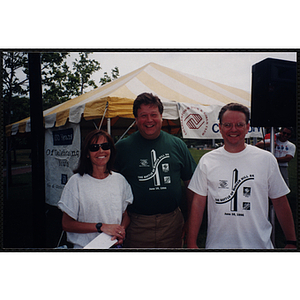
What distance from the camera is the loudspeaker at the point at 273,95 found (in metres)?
2.36

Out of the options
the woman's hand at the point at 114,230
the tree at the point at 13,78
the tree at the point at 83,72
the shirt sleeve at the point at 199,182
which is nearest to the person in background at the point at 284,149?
the shirt sleeve at the point at 199,182

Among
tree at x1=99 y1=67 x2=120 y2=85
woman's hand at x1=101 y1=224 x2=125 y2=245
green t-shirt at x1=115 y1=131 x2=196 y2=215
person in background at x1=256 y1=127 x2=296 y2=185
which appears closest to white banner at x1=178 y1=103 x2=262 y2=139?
person in background at x1=256 y1=127 x2=296 y2=185

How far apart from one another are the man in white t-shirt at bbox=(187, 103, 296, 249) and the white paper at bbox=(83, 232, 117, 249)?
868mm

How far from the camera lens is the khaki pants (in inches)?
96.5

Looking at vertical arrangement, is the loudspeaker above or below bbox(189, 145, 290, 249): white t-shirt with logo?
above

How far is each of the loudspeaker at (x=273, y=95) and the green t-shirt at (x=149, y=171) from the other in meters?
1.04

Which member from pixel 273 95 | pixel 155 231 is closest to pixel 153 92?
pixel 273 95

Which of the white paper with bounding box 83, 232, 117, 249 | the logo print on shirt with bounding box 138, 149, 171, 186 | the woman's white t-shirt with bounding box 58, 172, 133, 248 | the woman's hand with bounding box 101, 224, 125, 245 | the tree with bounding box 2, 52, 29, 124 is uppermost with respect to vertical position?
the tree with bounding box 2, 52, 29, 124

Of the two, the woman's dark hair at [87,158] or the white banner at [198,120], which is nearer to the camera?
the woman's dark hair at [87,158]

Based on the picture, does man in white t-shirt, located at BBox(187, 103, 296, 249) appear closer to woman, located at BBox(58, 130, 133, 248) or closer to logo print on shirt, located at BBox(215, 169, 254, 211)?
logo print on shirt, located at BBox(215, 169, 254, 211)

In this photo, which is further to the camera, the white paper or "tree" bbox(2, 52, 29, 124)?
"tree" bbox(2, 52, 29, 124)

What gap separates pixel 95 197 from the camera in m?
2.31

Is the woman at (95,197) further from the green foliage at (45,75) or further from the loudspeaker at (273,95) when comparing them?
the loudspeaker at (273,95)
